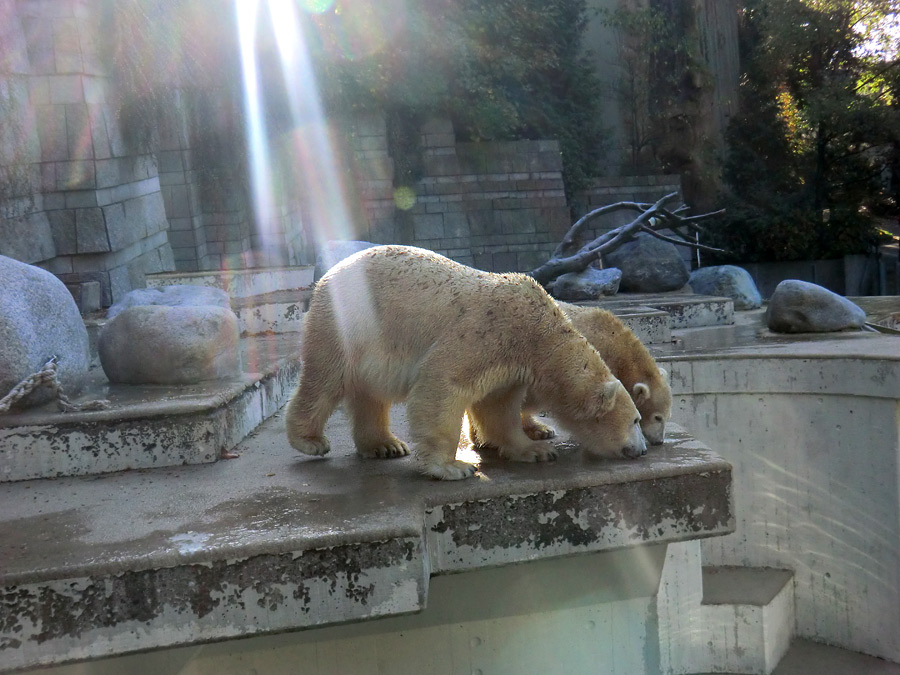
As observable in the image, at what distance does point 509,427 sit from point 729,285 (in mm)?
7278

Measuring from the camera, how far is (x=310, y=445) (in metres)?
3.26

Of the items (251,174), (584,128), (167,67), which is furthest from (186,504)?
(584,128)

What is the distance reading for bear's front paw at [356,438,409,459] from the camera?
10.9 feet

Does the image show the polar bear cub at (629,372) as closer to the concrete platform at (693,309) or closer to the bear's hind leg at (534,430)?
the bear's hind leg at (534,430)

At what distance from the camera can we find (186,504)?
2832 mm

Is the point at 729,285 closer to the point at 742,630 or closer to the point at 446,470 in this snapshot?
the point at 742,630

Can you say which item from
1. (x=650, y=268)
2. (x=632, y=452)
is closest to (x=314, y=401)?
(x=632, y=452)

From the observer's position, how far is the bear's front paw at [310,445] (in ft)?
10.7

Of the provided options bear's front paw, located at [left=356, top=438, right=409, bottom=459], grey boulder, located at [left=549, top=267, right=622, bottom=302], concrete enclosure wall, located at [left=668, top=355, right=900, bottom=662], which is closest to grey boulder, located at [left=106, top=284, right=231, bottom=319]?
bear's front paw, located at [left=356, top=438, right=409, bottom=459]

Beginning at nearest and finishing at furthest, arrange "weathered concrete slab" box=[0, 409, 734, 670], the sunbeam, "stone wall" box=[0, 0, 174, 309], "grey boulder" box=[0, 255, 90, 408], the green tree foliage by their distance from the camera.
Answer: "weathered concrete slab" box=[0, 409, 734, 670] → "grey boulder" box=[0, 255, 90, 408] → "stone wall" box=[0, 0, 174, 309] → the sunbeam → the green tree foliage

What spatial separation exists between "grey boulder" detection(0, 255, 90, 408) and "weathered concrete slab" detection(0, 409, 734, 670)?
0.58 m

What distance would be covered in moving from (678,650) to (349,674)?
3.04 metres

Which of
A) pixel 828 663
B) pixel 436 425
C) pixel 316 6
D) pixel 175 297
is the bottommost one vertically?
pixel 828 663

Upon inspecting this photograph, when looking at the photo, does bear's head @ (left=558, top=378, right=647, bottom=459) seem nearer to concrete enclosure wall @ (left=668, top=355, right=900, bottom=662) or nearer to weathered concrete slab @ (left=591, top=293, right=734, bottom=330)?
concrete enclosure wall @ (left=668, top=355, right=900, bottom=662)
